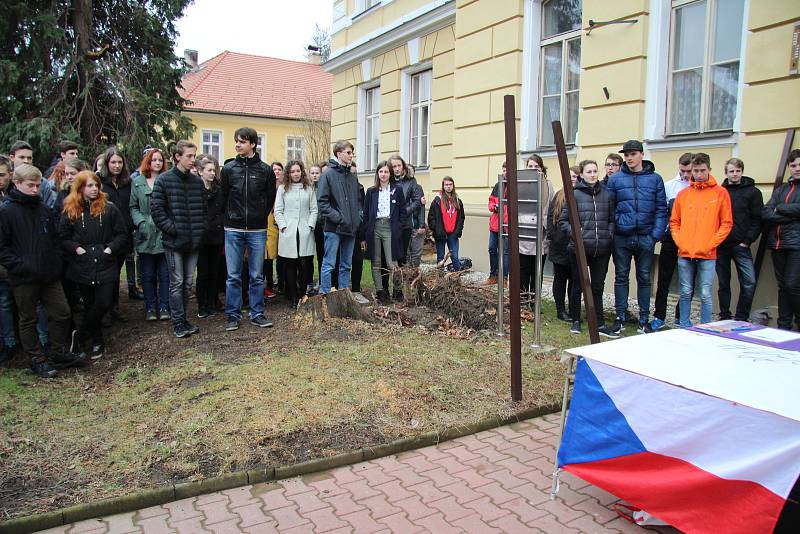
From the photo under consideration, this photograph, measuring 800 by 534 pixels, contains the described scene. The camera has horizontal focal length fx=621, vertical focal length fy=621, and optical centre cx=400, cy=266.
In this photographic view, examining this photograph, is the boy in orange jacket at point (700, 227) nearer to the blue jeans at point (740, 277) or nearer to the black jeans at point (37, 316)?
the blue jeans at point (740, 277)

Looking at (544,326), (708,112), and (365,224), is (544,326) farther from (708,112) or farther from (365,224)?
(708,112)

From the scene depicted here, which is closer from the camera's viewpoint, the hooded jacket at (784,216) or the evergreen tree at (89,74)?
the hooded jacket at (784,216)

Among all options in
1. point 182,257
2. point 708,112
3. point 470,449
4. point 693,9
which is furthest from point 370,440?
point 693,9

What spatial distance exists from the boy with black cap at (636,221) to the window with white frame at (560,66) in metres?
2.96

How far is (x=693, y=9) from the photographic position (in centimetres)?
771

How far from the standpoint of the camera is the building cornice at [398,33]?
12.4 m

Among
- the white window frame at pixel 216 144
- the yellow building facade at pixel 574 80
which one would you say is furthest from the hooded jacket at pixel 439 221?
the white window frame at pixel 216 144

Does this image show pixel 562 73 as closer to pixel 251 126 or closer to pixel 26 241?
pixel 26 241

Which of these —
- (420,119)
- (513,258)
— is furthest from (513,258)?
(420,119)

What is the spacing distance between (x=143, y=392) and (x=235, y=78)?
2967 centimetres

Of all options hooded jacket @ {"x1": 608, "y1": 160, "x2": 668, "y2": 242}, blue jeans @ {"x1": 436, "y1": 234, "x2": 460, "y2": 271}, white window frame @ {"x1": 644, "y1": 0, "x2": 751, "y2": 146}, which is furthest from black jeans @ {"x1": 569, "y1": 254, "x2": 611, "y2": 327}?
blue jeans @ {"x1": 436, "y1": 234, "x2": 460, "y2": 271}

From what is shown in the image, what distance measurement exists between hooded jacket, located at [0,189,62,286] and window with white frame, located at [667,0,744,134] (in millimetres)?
7227

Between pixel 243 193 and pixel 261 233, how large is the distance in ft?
1.51

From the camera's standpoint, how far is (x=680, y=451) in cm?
275
